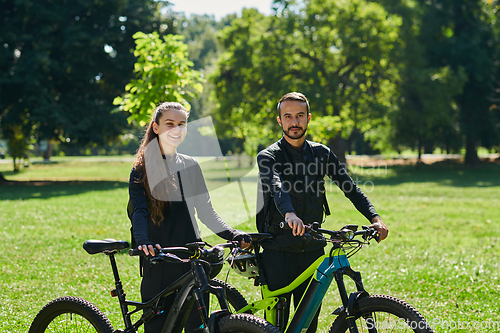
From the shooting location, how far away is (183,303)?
2.57 meters

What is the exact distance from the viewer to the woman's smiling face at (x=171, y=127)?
9.44 feet

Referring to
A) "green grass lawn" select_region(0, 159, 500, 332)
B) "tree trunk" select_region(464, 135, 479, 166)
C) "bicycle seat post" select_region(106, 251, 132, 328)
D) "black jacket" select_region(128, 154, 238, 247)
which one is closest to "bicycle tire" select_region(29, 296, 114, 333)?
"bicycle seat post" select_region(106, 251, 132, 328)

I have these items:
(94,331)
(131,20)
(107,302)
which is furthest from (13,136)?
(94,331)

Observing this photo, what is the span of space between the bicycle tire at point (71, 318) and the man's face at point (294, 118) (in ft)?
5.46

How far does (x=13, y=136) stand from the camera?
2477cm

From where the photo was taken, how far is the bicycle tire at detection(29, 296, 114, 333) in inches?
111

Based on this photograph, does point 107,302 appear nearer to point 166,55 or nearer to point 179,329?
point 179,329

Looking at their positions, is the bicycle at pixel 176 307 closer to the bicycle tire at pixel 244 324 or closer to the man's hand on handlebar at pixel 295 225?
the bicycle tire at pixel 244 324

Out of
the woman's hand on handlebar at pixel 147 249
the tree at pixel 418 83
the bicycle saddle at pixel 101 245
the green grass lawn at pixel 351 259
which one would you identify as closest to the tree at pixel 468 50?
the tree at pixel 418 83

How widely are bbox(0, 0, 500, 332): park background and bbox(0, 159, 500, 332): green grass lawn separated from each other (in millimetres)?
41

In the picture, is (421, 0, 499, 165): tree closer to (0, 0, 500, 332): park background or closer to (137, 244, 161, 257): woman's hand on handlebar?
(0, 0, 500, 332): park background

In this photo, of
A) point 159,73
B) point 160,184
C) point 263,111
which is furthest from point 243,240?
point 263,111

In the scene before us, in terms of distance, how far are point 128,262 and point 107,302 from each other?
6.83 ft

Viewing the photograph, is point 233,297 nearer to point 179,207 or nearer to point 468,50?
point 179,207
